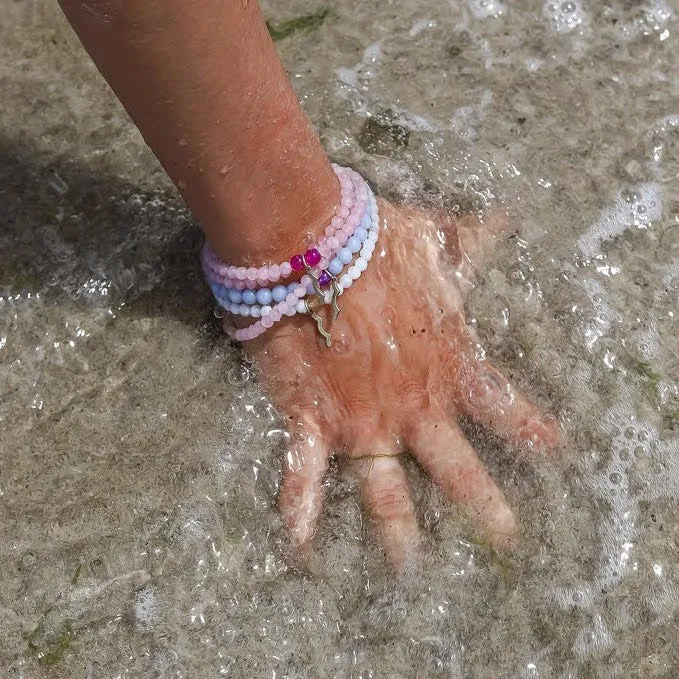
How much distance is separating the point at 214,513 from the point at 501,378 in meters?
0.60

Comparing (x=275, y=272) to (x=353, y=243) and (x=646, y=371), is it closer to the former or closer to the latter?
(x=353, y=243)

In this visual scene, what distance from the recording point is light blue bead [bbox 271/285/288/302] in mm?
1315

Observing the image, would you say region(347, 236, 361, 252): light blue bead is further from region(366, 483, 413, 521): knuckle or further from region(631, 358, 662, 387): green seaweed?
region(631, 358, 662, 387): green seaweed

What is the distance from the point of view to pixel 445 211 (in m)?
1.60

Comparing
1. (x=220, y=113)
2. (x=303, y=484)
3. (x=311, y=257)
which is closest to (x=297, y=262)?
(x=311, y=257)

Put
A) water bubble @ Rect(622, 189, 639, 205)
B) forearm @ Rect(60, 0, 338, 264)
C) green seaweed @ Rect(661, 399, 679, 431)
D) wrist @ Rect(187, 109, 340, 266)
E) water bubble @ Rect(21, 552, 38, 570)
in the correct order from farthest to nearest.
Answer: water bubble @ Rect(622, 189, 639, 205)
green seaweed @ Rect(661, 399, 679, 431)
water bubble @ Rect(21, 552, 38, 570)
wrist @ Rect(187, 109, 340, 266)
forearm @ Rect(60, 0, 338, 264)

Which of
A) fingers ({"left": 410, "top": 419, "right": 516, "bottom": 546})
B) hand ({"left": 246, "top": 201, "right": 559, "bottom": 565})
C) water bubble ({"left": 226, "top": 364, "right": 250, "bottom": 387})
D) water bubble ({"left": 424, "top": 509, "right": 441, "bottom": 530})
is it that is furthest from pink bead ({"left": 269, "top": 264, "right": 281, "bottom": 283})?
water bubble ({"left": 424, "top": 509, "right": 441, "bottom": 530})

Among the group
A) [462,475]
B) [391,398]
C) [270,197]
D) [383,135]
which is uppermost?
[270,197]

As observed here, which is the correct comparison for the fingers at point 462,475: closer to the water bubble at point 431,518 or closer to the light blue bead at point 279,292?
the water bubble at point 431,518

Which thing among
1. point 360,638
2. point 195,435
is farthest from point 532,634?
point 195,435

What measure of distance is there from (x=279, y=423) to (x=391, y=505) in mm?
273

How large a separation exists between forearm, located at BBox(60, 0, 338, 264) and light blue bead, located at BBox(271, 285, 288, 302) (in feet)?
0.19

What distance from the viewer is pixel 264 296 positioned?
132cm

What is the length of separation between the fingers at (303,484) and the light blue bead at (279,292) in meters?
0.27
